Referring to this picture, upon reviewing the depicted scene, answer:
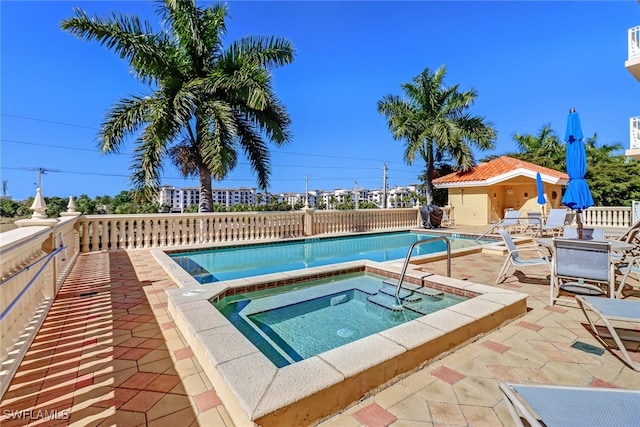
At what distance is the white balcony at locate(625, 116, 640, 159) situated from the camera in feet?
39.5

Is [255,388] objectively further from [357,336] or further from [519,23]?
[519,23]

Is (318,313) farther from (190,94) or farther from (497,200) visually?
(497,200)

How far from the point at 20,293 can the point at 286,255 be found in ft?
21.8

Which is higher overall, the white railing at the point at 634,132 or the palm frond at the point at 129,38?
the palm frond at the point at 129,38

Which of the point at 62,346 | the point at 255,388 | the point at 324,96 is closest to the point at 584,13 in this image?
the point at 255,388

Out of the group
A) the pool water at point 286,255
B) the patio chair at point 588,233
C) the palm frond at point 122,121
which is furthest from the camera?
the palm frond at point 122,121

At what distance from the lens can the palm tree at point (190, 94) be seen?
8.99m

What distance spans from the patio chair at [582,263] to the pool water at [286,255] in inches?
165

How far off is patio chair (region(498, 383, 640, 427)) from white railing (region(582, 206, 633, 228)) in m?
17.8

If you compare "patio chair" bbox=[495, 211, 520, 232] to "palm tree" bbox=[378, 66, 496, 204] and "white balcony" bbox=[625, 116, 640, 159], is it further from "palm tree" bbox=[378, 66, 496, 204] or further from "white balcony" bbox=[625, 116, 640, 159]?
"palm tree" bbox=[378, 66, 496, 204]

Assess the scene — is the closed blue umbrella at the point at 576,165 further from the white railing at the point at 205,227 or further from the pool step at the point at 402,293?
the white railing at the point at 205,227

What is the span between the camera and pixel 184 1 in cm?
971

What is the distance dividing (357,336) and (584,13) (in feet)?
51.3

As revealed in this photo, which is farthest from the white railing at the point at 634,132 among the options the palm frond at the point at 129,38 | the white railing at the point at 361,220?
the palm frond at the point at 129,38
